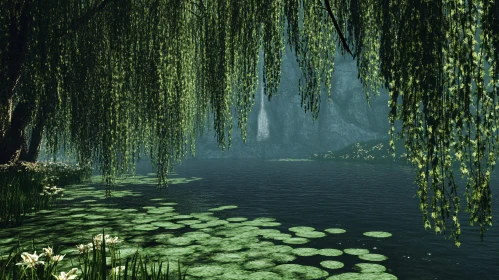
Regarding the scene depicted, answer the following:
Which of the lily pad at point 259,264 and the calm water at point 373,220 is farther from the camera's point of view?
the calm water at point 373,220

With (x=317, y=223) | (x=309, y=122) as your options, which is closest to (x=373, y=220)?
(x=317, y=223)

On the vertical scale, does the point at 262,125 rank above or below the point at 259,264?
above

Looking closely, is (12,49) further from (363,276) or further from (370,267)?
(370,267)

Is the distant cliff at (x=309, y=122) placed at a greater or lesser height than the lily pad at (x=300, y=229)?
greater

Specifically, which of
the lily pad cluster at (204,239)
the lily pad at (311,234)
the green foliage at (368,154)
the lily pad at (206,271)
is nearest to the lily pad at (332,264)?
the lily pad cluster at (204,239)

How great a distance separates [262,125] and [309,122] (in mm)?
6605

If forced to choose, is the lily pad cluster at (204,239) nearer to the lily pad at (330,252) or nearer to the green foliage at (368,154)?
the lily pad at (330,252)

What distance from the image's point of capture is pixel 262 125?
182 feet

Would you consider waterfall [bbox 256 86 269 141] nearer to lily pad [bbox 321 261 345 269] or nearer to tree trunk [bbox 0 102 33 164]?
tree trunk [bbox 0 102 33 164]

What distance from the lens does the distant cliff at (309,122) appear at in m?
48.3

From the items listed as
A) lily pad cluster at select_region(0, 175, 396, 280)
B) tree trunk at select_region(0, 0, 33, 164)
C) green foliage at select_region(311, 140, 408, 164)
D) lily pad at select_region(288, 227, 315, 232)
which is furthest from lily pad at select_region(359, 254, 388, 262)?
green foliage at select_region(311, 140, 408, 164)

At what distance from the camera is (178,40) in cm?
576

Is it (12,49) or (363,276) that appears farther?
(12,49)

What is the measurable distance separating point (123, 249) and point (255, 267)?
6.14 ft
